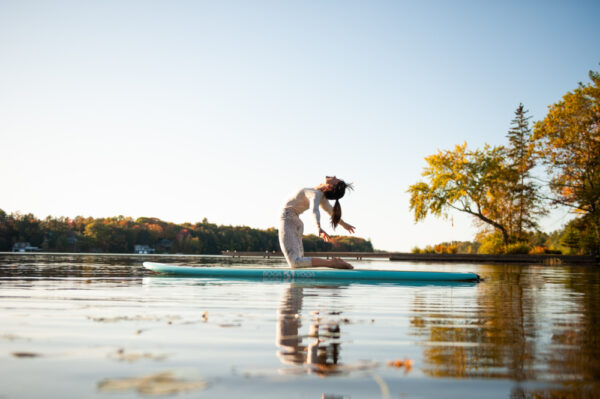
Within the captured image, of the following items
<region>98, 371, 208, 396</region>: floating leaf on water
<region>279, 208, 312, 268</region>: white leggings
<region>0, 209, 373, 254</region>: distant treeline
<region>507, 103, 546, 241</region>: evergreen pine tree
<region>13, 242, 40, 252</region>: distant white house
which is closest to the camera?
<region>98, 371, 208, 396</region>: floating leaf on water

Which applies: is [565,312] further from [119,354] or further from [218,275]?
[218,275]

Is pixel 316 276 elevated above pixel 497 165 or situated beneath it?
situated beneath

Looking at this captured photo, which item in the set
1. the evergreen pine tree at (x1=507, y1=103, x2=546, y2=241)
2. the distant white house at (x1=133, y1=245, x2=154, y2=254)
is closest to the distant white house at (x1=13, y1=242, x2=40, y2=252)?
the distant white house at (x1=133, y1=245, x2=154, y2=254)

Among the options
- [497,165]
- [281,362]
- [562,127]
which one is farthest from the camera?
[497,165]

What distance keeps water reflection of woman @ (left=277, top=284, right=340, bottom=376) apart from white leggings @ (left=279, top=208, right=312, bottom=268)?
4908mm

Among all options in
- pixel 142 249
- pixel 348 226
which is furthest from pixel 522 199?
pixel 142 249

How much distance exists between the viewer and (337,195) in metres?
8.91

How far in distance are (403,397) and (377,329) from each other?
1677 millimetres

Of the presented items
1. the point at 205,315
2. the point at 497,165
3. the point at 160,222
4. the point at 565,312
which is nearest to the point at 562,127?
the point at 497,165

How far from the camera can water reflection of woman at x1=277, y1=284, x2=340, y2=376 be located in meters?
2.27

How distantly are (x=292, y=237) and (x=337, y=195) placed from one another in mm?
1116

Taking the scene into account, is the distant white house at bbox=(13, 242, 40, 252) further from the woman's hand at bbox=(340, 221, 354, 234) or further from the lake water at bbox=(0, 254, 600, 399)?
the lake water at bbox=(0, 254, 600, 399)

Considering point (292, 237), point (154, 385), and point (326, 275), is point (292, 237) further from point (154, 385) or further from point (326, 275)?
point (154, 385)

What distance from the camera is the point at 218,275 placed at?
30.6ft
